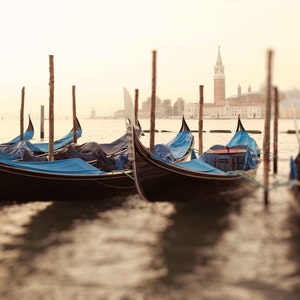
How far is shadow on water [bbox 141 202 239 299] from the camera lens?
5.11 meters

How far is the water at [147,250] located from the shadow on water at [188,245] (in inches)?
0.5

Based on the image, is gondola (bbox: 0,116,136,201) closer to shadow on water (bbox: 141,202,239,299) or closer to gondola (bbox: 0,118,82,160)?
shadow on water (bbox: 141,202,239,299)

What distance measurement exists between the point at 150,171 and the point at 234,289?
2.68 meters

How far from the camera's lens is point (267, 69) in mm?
6578

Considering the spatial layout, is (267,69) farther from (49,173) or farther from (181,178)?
(49,173)

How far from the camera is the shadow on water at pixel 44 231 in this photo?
215 inches

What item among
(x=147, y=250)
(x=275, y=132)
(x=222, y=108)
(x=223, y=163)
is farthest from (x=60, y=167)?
(x=222, y=108)

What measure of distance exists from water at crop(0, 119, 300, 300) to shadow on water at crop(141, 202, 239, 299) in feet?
0.04

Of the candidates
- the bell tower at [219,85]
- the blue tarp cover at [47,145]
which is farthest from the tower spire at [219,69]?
the blue tarp cover at [47,145]

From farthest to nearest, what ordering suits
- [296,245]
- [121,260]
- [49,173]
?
1. [49,173]
2. [296,245]
3. [121,260]

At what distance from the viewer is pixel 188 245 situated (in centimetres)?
638

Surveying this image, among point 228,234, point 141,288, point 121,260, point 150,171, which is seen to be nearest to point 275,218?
point 228,234

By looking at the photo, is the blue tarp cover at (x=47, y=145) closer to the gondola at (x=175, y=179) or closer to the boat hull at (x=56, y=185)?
the boat hull at (x=56, y=185)

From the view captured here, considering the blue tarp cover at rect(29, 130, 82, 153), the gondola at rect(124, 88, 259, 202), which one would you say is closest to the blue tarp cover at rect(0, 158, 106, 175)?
the gondola at rect(124, 88, 259, 202)
